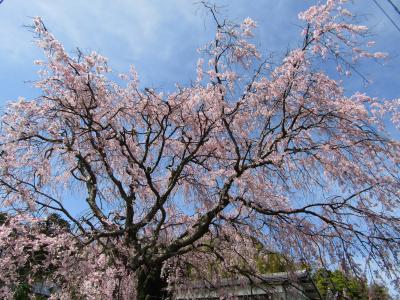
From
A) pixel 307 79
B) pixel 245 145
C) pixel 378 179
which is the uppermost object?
pixel 307 79

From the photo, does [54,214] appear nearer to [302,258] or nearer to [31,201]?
[31,201]

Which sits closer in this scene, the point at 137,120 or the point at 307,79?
the point at 307,79

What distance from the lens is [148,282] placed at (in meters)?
6.50

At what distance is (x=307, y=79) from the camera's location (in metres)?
6.31

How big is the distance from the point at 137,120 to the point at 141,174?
1.11 metres

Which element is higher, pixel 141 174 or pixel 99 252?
pixel 141 174

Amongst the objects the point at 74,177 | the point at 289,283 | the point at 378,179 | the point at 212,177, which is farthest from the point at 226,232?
the point at 74,177

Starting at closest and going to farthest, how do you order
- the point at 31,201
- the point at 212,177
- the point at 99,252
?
the point at 31,201
the point at 99,252
the point at 212,177

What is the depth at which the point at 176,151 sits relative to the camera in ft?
25.8

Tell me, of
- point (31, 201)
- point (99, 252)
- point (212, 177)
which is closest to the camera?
point (31, 201)

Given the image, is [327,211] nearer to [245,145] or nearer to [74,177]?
[245,145]

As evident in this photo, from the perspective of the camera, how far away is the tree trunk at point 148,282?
20.5ft

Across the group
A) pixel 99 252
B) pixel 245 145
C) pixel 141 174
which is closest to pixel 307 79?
pixel 245 145

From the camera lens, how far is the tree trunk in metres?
6.24
